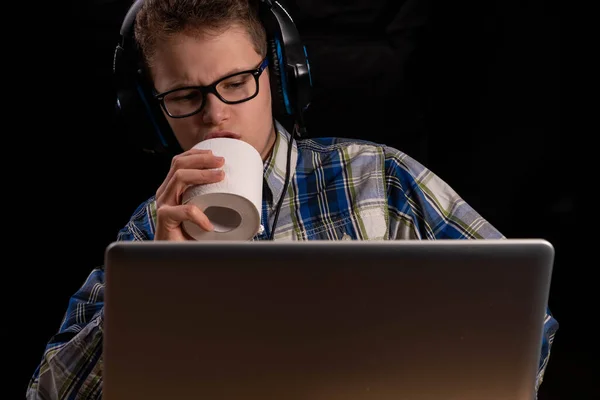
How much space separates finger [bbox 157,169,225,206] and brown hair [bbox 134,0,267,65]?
36 cm

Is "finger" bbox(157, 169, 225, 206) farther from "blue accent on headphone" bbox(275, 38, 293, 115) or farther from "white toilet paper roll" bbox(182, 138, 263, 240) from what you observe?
"blue accent on headphone" bbox(275, 38, 293, 115)

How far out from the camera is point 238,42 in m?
1.27

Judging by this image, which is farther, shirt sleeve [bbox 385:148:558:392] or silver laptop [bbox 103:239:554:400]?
shirt sleeve [bbox 385:148:558:392]

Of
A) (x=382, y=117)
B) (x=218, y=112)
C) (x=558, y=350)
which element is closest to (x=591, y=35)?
(x=382, y=117)

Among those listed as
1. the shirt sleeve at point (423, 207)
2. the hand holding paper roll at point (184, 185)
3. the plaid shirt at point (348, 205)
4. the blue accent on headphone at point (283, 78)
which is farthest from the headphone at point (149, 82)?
the hand holding paper roll at point (184, 185)

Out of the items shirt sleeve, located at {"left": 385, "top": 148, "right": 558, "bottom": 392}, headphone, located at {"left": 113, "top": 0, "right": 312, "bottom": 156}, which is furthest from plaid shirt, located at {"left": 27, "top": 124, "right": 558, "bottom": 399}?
headphone, located at {"left": 113, "top": 0, "right": 312, "bottom": 156}

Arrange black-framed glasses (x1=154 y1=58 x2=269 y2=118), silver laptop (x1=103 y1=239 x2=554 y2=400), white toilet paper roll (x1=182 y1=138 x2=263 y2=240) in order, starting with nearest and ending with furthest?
silver laptop (x1=103 y1=239 x2=554 y2=400), white toilet paper roll (x1=182 y1=138 x2=263 y2=240), black-framed glasses (x1=154 y1=58 x2=269 y2=118)

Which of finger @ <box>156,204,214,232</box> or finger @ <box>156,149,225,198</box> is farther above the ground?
finger @ <box>156,149,225,198</box>

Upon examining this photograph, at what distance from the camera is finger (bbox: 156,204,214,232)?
0.97 m

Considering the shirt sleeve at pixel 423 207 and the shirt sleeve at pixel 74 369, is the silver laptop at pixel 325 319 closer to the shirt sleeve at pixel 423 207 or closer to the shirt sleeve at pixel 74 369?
the shirt sleeve at pixel 74 369

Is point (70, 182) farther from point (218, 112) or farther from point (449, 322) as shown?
point (449, 322)

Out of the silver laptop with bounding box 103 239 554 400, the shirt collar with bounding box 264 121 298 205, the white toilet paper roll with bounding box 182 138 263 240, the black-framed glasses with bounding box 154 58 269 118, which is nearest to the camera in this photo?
the silver laptop with bounding box 103 239 554 400

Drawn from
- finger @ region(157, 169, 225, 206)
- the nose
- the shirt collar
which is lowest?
the shirt collar

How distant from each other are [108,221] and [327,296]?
3.09 feet
